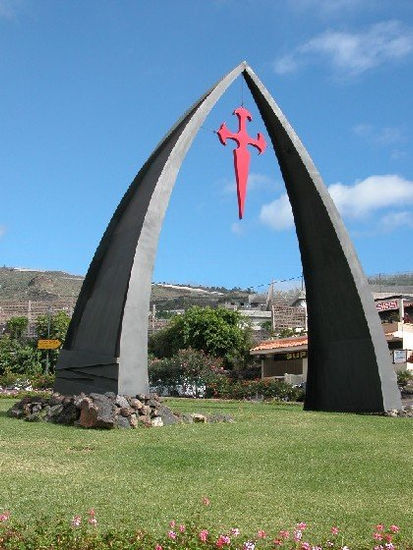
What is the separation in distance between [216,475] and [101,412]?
372cm

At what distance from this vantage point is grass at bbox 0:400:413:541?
533cm

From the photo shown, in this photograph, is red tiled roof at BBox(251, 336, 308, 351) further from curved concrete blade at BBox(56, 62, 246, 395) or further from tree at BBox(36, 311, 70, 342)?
curved concrete blade at BBox(56, 62, 246, 395)

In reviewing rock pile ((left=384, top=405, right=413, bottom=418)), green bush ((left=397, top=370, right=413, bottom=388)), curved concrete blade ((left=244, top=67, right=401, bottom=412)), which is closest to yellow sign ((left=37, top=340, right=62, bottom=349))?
green bush ((left=397, top=370, right=413, bottom=388))

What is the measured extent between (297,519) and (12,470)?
9.75ft

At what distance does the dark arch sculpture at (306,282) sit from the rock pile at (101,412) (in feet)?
1.22

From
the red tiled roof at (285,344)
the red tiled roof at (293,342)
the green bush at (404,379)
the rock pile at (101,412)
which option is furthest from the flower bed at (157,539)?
the red tiled roof at (293,342)

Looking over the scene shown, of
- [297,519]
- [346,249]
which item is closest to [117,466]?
[297,519]

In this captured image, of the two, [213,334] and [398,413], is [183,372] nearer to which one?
[213,334]

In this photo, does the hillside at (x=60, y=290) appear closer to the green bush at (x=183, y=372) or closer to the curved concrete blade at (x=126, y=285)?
the green bush at (x=183, y=372)

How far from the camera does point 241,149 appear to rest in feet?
44.0

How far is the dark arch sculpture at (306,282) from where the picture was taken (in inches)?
451

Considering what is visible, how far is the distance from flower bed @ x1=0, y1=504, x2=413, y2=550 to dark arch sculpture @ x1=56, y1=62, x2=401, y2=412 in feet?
21.1

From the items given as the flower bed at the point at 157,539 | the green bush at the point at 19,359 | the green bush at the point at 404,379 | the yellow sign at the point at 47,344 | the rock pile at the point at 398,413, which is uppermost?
the yellow sign at the point at 47,344

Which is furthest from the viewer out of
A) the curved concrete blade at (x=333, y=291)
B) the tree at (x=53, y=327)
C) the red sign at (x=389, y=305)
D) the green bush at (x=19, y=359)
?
the red sign at (x=389, y=305)
